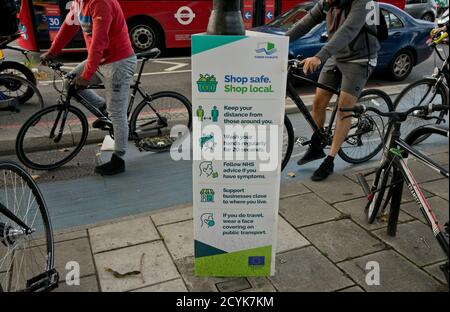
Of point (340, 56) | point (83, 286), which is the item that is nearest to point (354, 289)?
point (83, 286)

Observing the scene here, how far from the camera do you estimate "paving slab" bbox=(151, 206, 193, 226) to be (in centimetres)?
329

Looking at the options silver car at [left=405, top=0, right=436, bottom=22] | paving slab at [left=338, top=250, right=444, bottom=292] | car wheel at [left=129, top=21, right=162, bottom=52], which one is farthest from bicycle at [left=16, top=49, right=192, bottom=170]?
silver car at [left=405, top=0, right=436, bottom=22]

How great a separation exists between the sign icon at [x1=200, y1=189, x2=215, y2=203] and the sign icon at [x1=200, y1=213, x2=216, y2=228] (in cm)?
9

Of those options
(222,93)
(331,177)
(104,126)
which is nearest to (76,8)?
(104,126)

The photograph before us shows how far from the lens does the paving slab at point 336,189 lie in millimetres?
3668

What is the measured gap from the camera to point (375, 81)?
8.56 m

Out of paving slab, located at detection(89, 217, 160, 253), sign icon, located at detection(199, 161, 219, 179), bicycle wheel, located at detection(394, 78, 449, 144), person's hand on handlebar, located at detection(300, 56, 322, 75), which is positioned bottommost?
paving slab, located at detection(89, 217, 160, 253)

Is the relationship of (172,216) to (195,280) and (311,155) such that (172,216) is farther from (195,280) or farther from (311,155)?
(311,155)

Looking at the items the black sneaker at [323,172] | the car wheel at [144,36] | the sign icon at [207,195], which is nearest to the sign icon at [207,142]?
the sign icon at [207,195]

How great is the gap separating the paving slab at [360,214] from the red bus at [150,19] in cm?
766

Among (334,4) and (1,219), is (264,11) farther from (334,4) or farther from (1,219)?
(1,219)

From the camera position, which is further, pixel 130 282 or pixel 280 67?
pixel 130 282

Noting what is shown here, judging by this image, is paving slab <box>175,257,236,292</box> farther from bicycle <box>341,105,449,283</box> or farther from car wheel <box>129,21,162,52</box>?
car wheel <box>129,21,162,52</box>

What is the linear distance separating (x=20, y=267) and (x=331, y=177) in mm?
2764
